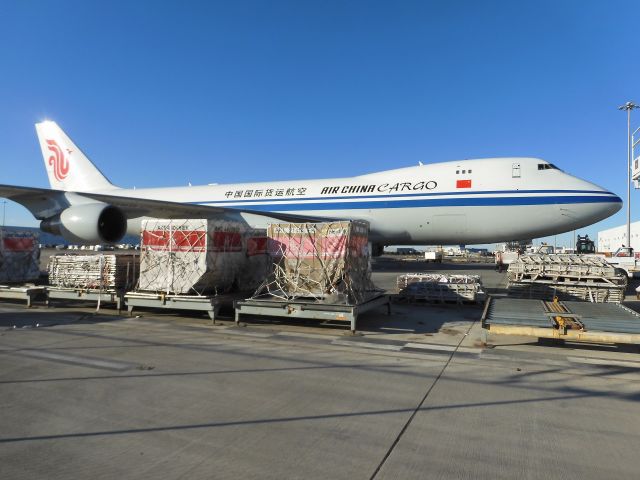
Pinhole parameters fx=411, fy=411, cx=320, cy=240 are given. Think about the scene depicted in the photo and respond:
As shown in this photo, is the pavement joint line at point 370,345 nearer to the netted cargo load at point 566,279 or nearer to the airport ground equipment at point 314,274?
the airport ground equipment at point 314,274

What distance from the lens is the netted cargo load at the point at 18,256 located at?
40.2ft

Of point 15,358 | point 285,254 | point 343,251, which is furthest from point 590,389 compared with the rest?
point 15,358

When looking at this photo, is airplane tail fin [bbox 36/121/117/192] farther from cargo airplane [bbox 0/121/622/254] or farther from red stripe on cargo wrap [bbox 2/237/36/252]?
red stripe on cargo wrap [bbox 2/237/36/252]

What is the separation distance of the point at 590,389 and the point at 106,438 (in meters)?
5.26

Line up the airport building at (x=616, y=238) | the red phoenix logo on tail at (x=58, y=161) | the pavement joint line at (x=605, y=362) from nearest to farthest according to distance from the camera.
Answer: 1. the pavement joint line at (x=605, y=362)
2. the red phoenix logo on tail at (x=58, y=161)
3. the airport building at (x=616, y=238)

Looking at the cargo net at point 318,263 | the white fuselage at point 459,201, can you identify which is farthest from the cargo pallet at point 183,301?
the white fuselage at point 459,201

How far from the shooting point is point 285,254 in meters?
A: 9.13

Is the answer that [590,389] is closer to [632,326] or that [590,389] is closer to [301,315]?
[632,326]

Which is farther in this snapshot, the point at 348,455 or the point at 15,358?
the point at 15,358

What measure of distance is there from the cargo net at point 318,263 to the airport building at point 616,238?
65.5 metres

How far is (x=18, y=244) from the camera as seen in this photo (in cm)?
1263

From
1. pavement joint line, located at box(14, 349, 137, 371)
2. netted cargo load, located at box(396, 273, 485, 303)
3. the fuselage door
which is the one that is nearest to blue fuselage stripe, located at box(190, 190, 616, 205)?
the fuselage door

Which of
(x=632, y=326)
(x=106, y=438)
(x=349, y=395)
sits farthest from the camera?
(x=632, y=326)

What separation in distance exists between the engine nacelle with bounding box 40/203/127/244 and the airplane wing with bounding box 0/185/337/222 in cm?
130
